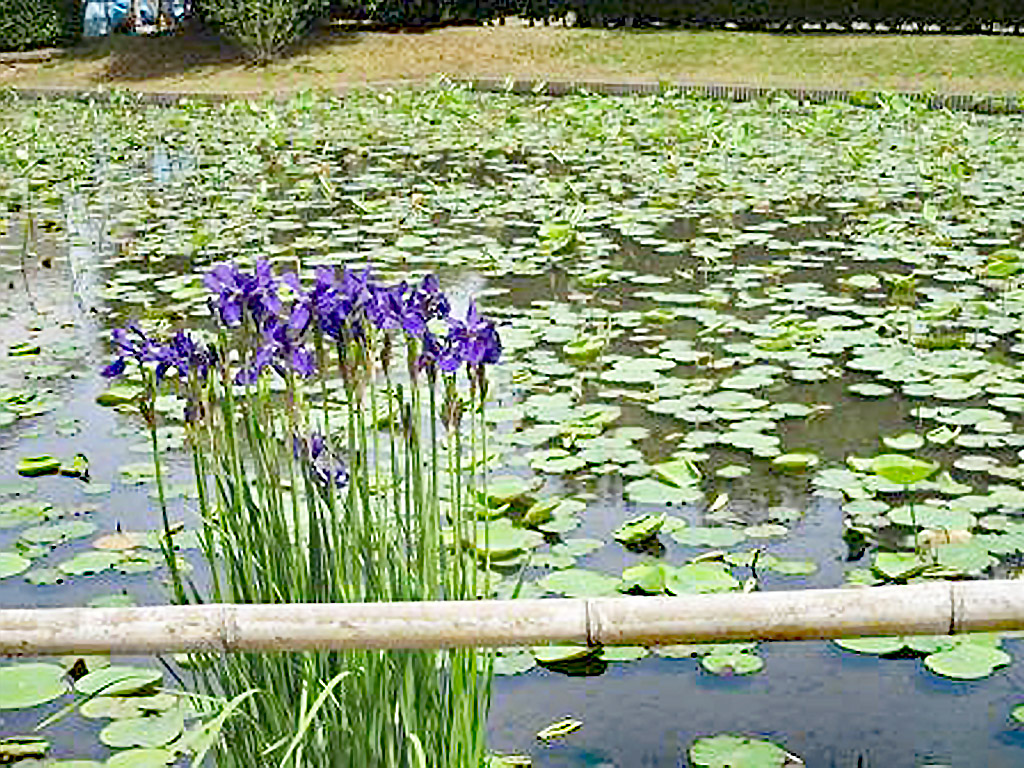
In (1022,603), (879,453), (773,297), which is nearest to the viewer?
(1022,603)

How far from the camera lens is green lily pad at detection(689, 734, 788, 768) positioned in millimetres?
2982

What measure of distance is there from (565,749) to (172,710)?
32.7 inches

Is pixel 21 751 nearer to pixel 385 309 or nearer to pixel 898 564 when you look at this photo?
pixel 385 309

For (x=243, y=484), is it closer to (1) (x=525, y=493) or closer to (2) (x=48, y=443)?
(1) (x=525, y=493)

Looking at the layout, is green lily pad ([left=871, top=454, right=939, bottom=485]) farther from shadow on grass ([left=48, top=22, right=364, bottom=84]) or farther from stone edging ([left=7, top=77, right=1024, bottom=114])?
shadow on grass ([left=48, top=22, right=364, bottom=84])

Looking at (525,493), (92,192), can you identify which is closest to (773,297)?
(525,493)

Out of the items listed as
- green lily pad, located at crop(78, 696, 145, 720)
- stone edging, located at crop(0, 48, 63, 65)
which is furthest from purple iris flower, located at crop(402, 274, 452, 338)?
stone edging, located at crop(0, 48, 63, 65)

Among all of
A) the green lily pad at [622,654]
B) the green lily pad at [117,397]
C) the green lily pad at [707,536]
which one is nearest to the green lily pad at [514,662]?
the green lily pad at [622,654]

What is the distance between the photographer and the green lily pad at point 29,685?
319 centimetres

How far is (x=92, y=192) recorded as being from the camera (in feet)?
34.0

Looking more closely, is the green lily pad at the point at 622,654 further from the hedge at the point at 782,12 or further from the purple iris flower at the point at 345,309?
the hedge at the point at 782,12

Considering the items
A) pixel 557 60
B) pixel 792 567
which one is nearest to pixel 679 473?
pixel 792 567

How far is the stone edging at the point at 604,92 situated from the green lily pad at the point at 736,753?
11.4 metres

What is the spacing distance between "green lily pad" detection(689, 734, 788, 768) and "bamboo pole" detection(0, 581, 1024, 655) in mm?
1076
